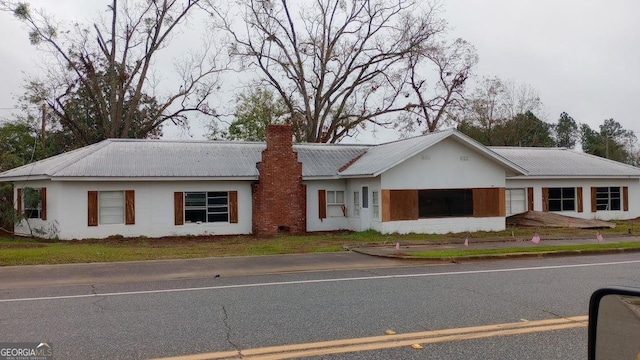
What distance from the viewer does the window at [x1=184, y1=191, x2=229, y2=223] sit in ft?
71.9

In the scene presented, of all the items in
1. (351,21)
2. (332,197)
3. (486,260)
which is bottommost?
(486,260)

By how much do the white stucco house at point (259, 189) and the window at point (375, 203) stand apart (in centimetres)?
5

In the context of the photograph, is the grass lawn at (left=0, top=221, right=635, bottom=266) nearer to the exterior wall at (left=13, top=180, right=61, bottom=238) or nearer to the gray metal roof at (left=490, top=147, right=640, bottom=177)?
the exterior wall at (left=13, top=180, right=61, bottom=238)

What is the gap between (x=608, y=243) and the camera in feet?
54.1

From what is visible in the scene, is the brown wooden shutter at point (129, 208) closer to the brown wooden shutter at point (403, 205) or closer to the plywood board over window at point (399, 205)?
the plywood board over window at point (399, 205)

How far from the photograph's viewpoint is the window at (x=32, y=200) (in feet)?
68.7

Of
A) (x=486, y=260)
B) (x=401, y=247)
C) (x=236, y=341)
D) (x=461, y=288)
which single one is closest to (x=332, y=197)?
(x=401, y=247)

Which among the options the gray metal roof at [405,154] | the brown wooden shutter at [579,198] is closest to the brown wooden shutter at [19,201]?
the gray metal roof at [405,154]

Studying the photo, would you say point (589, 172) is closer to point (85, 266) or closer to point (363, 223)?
point (363, 223)

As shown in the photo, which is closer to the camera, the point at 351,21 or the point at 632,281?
the point at 632,281

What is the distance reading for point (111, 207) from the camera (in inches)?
822

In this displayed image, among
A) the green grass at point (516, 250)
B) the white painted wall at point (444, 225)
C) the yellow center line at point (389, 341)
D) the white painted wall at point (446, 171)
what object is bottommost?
the yellow center line at point (389, 341)

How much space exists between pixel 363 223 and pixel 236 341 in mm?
16575

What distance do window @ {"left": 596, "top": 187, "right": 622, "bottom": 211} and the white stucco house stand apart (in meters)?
7.22
